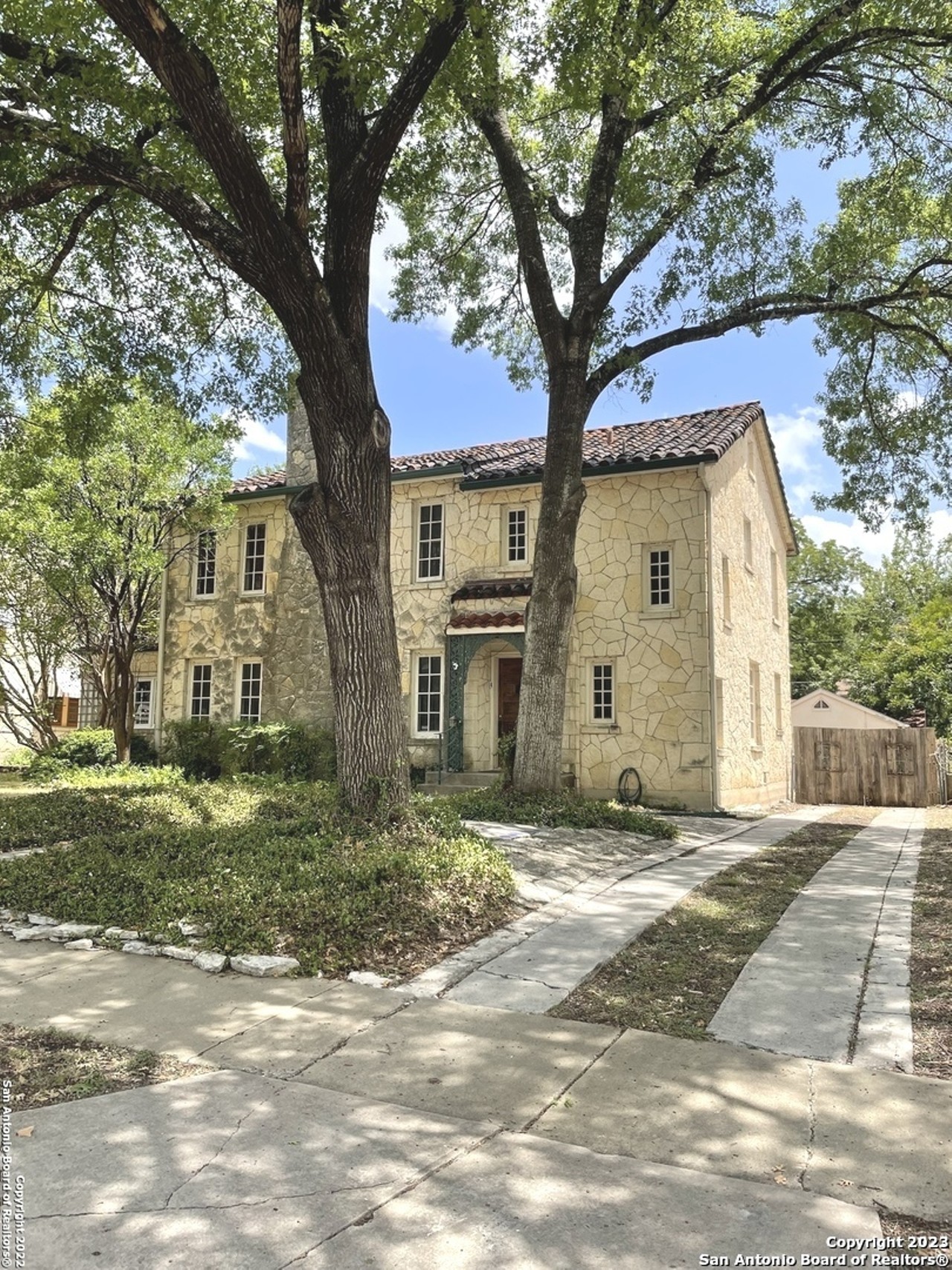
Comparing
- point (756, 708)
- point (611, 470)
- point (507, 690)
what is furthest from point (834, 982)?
point (756, 708)

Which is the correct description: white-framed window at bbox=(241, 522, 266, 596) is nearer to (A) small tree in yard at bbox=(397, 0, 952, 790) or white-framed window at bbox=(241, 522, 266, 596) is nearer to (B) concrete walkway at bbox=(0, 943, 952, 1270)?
(A) small tree in yard at bbox=(397, 0, 952, 790)

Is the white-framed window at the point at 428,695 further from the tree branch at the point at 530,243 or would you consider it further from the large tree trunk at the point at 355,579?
the large tree trunk at the point at 355,579

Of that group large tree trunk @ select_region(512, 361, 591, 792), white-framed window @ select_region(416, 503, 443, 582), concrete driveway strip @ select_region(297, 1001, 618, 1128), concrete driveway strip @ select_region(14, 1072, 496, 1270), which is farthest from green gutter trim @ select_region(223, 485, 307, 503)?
concrete driveway strip @ select_region(14, 1072, 496, 1270)

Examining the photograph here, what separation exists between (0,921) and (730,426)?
1462 centimetres

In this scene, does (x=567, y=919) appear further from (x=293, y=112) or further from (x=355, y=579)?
(x=293, y=112)

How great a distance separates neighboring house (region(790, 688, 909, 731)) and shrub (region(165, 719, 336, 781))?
19239 millimetres

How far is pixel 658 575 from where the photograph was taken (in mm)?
15672

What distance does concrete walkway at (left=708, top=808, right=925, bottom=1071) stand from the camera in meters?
4.04

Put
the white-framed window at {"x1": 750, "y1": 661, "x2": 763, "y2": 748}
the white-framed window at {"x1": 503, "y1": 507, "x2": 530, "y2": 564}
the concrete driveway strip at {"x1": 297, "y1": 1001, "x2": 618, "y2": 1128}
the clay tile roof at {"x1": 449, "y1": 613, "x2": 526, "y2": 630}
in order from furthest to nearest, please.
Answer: the white-framed window at {"x1": 750, "y1": 661, "x2": 763, "y2": 748}
the white-framed window at {"x1": 503, "y1": 507, "x2": 530, "y2": 564}
the clay tile roof at {"x1": 449, "y1": 613, "x2": 526, "y2": 630}
the concrete driveway strip at {"x1": 297, "y1": 1001, "x2": 618, "y2": 1128}

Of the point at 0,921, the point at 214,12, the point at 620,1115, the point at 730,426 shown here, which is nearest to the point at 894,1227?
the point at 620,1115

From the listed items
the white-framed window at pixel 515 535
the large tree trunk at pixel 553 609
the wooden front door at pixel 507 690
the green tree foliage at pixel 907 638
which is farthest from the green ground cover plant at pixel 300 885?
the green tree foliage at pixel 907 638

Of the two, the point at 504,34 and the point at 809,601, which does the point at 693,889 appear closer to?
the point at 504,34

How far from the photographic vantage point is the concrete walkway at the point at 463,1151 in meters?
2.45

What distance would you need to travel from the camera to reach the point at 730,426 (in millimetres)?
16547
